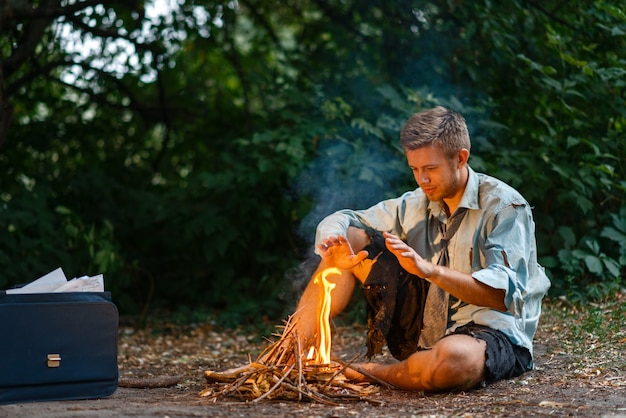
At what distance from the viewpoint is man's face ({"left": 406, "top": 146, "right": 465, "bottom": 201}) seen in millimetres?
3463

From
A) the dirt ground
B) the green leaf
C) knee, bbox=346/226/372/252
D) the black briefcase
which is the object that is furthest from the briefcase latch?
the green leaf

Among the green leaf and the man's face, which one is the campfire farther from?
the green leaf

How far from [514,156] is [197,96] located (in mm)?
3805

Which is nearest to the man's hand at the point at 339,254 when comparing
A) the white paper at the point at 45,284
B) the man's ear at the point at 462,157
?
the man's ear at the point at 462,157

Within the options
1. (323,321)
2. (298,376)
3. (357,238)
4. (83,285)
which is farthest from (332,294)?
(83,285)

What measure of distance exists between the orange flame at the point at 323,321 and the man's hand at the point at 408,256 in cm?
61

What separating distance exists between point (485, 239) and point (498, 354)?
20.0 inches

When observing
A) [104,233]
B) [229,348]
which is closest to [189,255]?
[104,233]

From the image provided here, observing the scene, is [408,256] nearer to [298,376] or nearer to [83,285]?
[298,376]

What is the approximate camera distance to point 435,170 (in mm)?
3477

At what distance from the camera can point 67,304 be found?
3.28 meters

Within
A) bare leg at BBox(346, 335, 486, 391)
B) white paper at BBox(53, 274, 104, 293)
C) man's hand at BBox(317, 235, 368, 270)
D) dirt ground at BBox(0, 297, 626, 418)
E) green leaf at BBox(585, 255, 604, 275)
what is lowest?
dirt ground at BBox(0, 297, 626, 418)

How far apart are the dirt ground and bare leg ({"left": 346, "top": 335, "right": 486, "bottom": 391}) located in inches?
2.1

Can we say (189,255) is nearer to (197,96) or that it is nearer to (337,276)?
(197,96)
